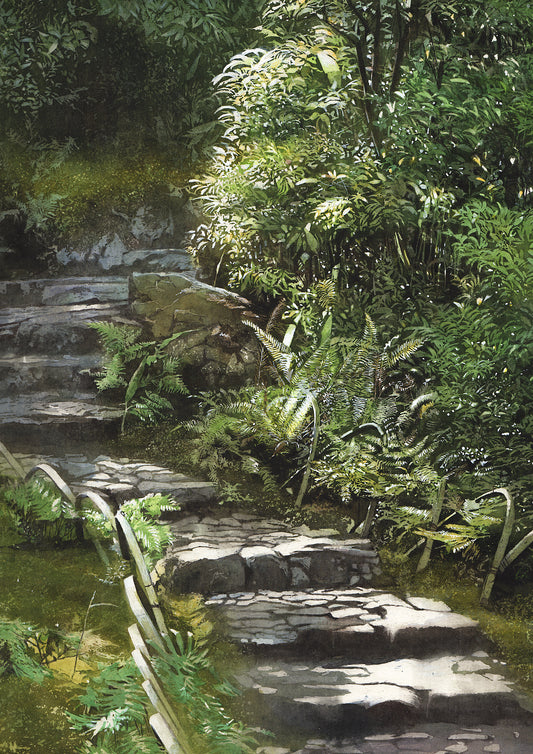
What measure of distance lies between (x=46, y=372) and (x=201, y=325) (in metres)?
0.53

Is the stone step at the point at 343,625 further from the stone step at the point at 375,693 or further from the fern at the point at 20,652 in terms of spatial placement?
the fern at the point at 20,652

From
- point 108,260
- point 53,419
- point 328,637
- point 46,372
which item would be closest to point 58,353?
point 46,372

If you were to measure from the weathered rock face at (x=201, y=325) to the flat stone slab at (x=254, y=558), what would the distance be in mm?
431

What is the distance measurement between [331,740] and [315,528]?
593 millimetres

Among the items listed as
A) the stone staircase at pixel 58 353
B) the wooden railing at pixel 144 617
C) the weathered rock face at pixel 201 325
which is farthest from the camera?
the weathered rock face at pixel 201 325

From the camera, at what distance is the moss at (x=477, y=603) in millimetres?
1801

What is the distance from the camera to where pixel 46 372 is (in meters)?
2.00

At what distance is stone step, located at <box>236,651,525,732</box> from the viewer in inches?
65.2

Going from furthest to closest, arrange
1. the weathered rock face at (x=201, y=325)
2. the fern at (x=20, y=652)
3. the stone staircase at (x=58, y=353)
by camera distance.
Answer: the weathered rock face at (x=201, y=325)
the stone staircase at (x=58, y=353)
the fern at (x=20, y=652)

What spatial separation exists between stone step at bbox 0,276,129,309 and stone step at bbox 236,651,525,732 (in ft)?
3.75

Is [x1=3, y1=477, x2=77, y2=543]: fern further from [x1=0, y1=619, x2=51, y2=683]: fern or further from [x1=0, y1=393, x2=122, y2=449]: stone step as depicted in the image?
[x1=0, y1=619, x2=51, y2=683]: fern

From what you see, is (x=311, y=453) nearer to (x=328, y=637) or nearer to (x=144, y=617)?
(x=328, y=637)

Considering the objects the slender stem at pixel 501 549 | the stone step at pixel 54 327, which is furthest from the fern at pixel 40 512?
the slender stem at pixel 501 549

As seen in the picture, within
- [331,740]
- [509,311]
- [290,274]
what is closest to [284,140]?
[290,274]
